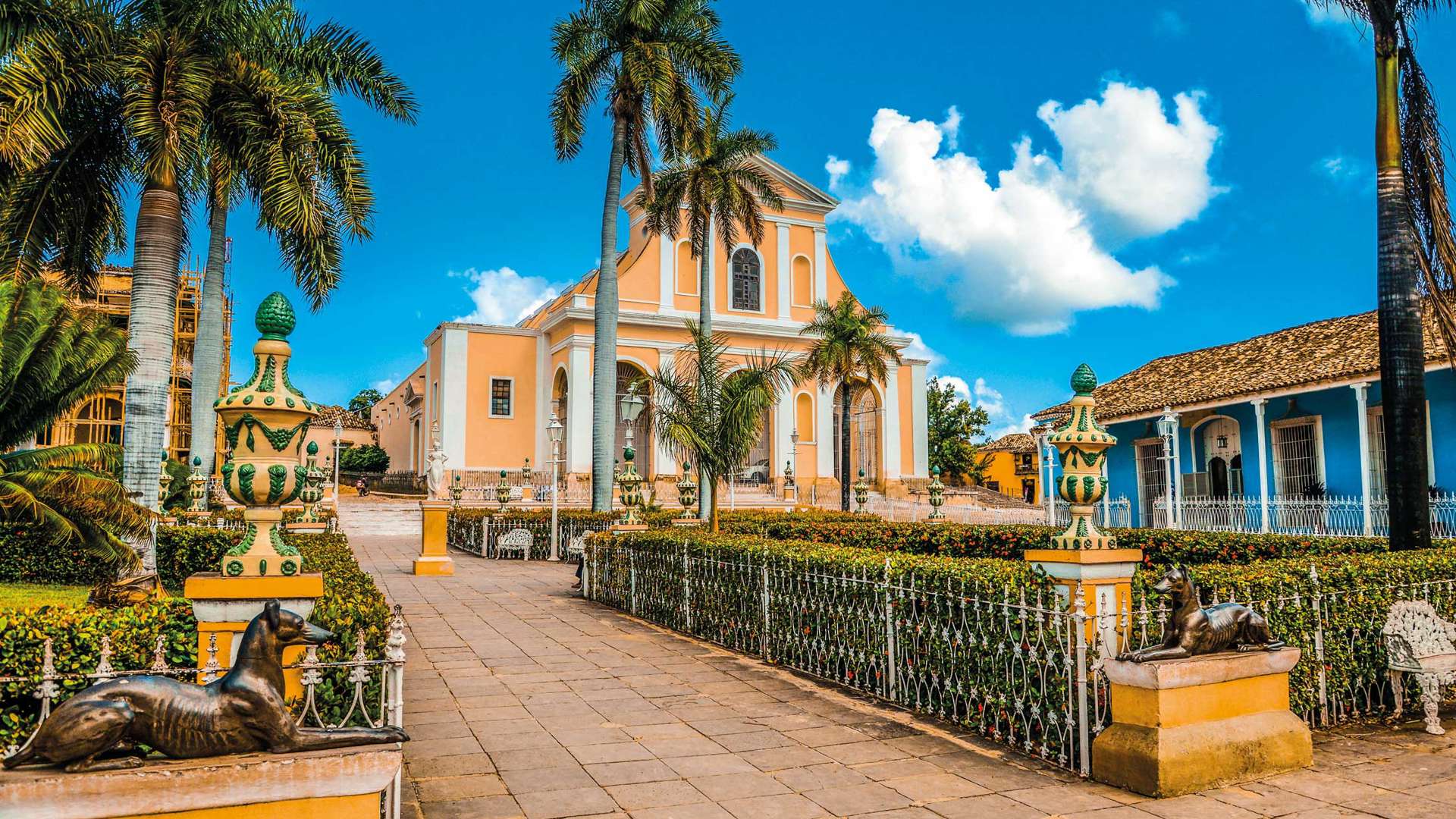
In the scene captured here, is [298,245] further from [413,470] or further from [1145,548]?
[413,470]

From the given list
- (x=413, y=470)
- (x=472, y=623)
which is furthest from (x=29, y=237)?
(x=413, y=470)

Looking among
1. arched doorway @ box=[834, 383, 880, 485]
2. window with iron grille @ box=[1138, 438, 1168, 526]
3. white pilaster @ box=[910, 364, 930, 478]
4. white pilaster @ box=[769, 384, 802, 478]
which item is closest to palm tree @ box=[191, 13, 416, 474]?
window with iron grille @ box=[1138, 438, 1168, 526]

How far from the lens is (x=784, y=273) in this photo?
120ft

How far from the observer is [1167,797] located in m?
4.57

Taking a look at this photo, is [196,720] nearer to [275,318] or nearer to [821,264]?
[275,318]

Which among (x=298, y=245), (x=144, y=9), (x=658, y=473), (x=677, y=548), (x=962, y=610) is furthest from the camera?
(x=658, y=473)

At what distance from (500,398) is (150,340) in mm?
23034

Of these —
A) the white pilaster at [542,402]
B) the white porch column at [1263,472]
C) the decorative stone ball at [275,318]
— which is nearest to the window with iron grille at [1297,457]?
the white porch column at [1263,472]

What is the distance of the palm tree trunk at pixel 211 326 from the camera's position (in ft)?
47.5

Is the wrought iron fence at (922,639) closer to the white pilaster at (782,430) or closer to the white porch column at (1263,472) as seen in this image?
the white porch column at (1263,472)

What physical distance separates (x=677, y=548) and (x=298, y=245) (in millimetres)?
7288

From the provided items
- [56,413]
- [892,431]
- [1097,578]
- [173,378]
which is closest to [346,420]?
[173,378]

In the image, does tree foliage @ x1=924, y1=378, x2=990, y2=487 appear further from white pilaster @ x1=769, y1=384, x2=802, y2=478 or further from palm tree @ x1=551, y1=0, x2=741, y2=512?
palm tree @ x1=551, y1=0, x2=741, y2=512

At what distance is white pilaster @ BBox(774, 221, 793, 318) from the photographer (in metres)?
36.6
